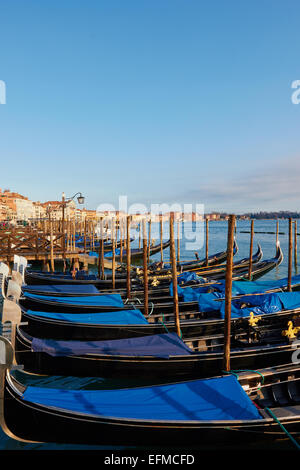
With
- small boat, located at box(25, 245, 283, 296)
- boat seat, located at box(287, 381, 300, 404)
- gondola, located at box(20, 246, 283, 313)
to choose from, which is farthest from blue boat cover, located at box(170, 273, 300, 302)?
boat seat, located at box(287, 381, 300, 404)

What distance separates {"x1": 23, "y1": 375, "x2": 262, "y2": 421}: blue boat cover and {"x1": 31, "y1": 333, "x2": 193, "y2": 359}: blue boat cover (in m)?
1.27

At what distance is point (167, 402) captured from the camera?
3438mm

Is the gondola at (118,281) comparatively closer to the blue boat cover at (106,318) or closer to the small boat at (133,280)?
the small boat at (133,280)

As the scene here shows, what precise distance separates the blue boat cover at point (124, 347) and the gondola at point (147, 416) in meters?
1.29

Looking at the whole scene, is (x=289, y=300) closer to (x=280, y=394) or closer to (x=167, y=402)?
(x=280, y=394)

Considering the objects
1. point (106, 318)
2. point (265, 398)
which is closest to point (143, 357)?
point (106, 318)

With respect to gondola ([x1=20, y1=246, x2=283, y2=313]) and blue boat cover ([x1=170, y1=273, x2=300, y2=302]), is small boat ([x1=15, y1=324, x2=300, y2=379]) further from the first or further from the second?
blue boat cover ([x1=170, y1=273, x2=300, y2=302])

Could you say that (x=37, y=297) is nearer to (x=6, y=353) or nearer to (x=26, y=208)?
(x=6, y=353)

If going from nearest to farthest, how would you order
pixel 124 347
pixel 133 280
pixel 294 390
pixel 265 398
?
1. pixel 265 398
2. pixel 294 390
3. pixel 124 347
4. pixel 133 280

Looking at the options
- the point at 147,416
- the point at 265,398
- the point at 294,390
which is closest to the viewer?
the point at 147,416

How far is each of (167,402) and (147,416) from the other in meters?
0.30

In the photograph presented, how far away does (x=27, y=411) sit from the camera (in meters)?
3.43

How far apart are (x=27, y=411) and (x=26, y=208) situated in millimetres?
82811

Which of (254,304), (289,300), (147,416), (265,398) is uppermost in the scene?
(289,300)
